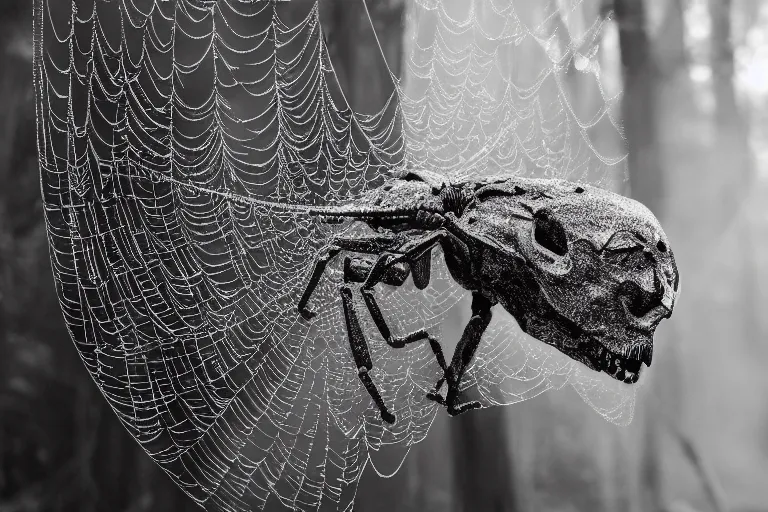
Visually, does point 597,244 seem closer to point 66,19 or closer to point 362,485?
point 362,485

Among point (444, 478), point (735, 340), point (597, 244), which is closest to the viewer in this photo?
point (597, 244)

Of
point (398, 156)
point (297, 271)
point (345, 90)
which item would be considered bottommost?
point (297, 271)

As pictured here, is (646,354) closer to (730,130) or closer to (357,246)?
(357,246)

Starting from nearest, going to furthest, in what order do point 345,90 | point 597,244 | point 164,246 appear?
point 597,244 → point 164,246 → point 345,90

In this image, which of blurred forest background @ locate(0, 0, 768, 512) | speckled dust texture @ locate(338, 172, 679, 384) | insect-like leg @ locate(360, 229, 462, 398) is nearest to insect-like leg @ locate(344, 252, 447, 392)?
insect-like leg @ locate(360, 229, 462, 398)

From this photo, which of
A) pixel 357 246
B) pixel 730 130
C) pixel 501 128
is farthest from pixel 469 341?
pixel 730 130

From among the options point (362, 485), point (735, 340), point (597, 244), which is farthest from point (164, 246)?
point (735, 340)
